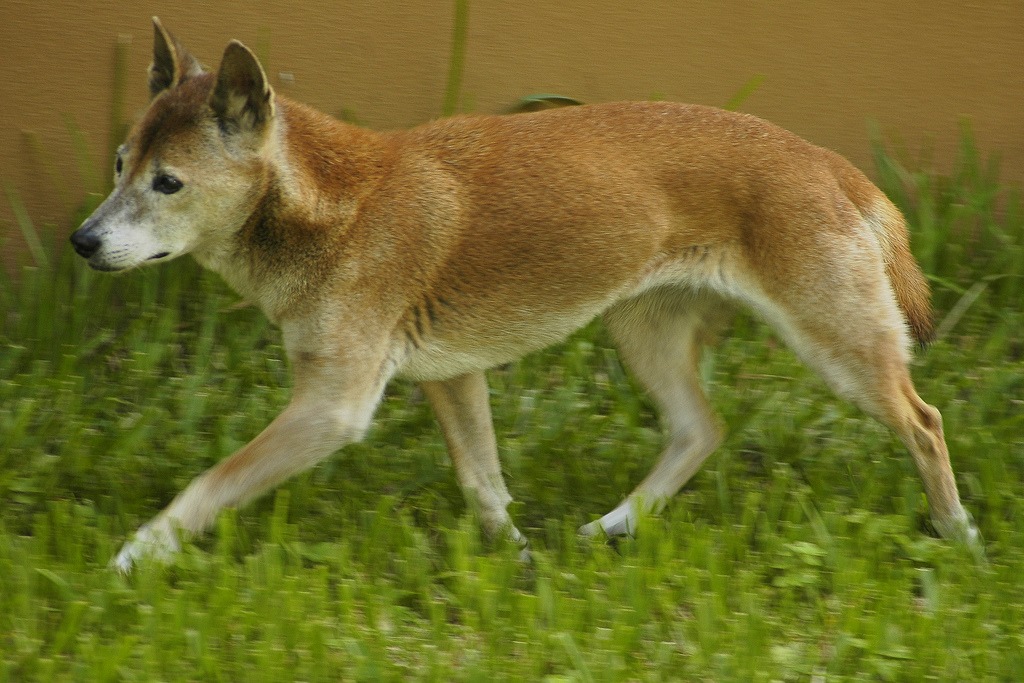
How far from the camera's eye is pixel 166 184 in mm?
3842

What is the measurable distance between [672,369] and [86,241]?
2.03m

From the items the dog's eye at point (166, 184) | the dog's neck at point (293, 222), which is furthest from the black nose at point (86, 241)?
the dog's neck at point (293, 222)

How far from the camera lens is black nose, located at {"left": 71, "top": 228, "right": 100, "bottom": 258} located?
12.4 ft

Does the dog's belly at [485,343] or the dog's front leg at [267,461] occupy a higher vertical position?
the dog's belly at [485,343]

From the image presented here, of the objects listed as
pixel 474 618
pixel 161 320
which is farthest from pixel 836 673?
pixel 161 320

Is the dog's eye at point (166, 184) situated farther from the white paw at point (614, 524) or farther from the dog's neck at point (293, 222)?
the white paw at point (614, 524)

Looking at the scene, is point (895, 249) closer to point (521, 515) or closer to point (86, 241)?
point (521, 515)

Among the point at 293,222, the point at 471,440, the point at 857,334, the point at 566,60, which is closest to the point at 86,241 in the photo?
the point at 293,222

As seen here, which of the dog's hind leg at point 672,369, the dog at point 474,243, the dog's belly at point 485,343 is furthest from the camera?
the dog's hind leg at point 672,369

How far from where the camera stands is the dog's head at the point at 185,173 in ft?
12.5

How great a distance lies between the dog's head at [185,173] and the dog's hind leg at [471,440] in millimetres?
953

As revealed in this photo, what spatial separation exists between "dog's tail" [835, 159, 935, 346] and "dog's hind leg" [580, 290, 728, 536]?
0.59m

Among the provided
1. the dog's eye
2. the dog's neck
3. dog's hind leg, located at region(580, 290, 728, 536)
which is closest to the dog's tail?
dog's hind leg, located at region(580, 290, 728, 536)

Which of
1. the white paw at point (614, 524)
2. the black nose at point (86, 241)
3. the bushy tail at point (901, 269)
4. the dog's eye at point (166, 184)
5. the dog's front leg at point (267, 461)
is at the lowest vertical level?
the white paw at point (614, 524)
